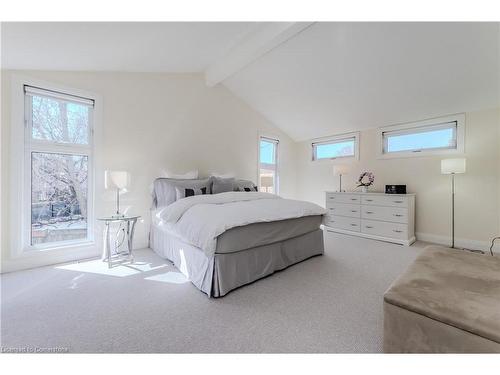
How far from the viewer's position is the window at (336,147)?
4613 mm

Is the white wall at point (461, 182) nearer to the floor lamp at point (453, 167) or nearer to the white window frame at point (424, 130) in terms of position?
the white window frame at point (424, 130)

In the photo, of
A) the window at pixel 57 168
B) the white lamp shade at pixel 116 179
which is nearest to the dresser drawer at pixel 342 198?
the white lamp shade at pixel 116 179

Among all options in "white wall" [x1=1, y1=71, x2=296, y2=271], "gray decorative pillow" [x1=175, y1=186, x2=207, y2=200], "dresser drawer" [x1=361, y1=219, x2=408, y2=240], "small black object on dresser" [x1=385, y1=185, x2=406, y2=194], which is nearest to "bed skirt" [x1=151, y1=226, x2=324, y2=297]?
"gray decorative pillow" [x1=175, y1=186, x2=207, y2=200]

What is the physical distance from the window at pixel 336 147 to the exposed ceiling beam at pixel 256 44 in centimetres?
260

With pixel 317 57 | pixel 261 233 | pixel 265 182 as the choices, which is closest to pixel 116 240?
pixel 261 233

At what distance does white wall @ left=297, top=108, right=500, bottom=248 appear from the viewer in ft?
10.5

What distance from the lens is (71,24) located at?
1828 mm

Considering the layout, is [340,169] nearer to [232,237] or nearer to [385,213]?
[385,213]

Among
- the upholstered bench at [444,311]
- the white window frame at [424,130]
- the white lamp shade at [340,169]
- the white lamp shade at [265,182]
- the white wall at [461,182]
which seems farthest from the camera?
the white lamp shade at [265,182]

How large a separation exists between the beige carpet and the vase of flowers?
6.35 ft

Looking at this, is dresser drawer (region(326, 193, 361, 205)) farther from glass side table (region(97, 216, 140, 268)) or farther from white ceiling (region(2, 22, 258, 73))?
glass side table (region(97, 216, 140, 268))

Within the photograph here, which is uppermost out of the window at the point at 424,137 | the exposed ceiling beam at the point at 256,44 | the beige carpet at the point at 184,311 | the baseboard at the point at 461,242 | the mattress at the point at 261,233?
the exposed ceiling beam at the point at 256,44

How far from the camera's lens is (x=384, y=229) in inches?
146
